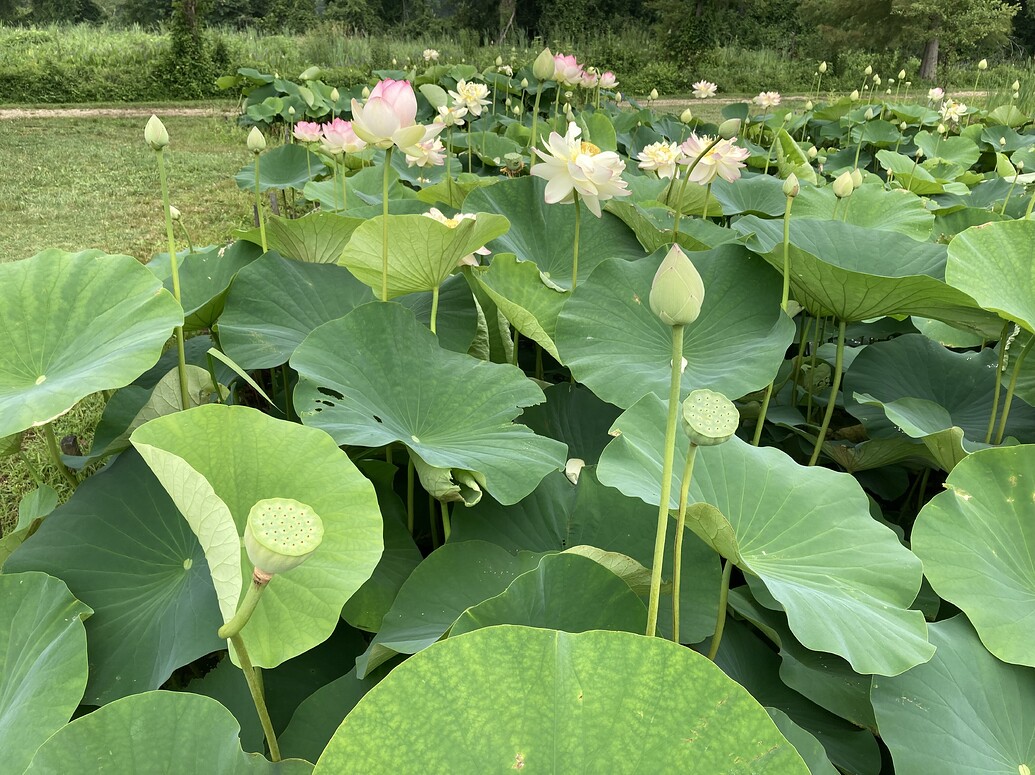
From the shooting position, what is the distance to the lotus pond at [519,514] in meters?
0.49

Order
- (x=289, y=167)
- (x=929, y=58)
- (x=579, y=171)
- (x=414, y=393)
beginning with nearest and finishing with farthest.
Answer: (x=414, y=393)
(x=579, y=171)
(x=289, y=167)
(x=929, y=58)

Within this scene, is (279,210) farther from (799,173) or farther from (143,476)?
(143,476)

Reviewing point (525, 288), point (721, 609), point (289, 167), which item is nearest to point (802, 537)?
point (721, 609)

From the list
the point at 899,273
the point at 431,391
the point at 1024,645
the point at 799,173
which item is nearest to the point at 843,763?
the point at 1024,645

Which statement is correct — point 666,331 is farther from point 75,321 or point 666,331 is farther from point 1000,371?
point 75,321

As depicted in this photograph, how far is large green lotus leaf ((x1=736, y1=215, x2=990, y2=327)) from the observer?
103 centimetres

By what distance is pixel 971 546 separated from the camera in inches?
33.1

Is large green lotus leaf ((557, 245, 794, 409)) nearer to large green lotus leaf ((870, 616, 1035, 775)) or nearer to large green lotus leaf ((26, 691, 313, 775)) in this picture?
large green lotus leaf ((870, 616, 1035, 775))

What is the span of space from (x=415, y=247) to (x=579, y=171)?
30 cm

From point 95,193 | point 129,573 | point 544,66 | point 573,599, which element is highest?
point 544,66

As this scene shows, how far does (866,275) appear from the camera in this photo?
0.99 metres

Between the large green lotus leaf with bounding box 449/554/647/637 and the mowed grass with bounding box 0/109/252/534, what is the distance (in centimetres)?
143

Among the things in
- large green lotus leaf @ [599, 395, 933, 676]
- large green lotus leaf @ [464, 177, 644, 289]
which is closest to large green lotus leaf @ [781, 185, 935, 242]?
large green lotus leaf @ [464, 177, 644, 289]

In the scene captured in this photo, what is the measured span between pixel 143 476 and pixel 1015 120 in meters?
4.50
